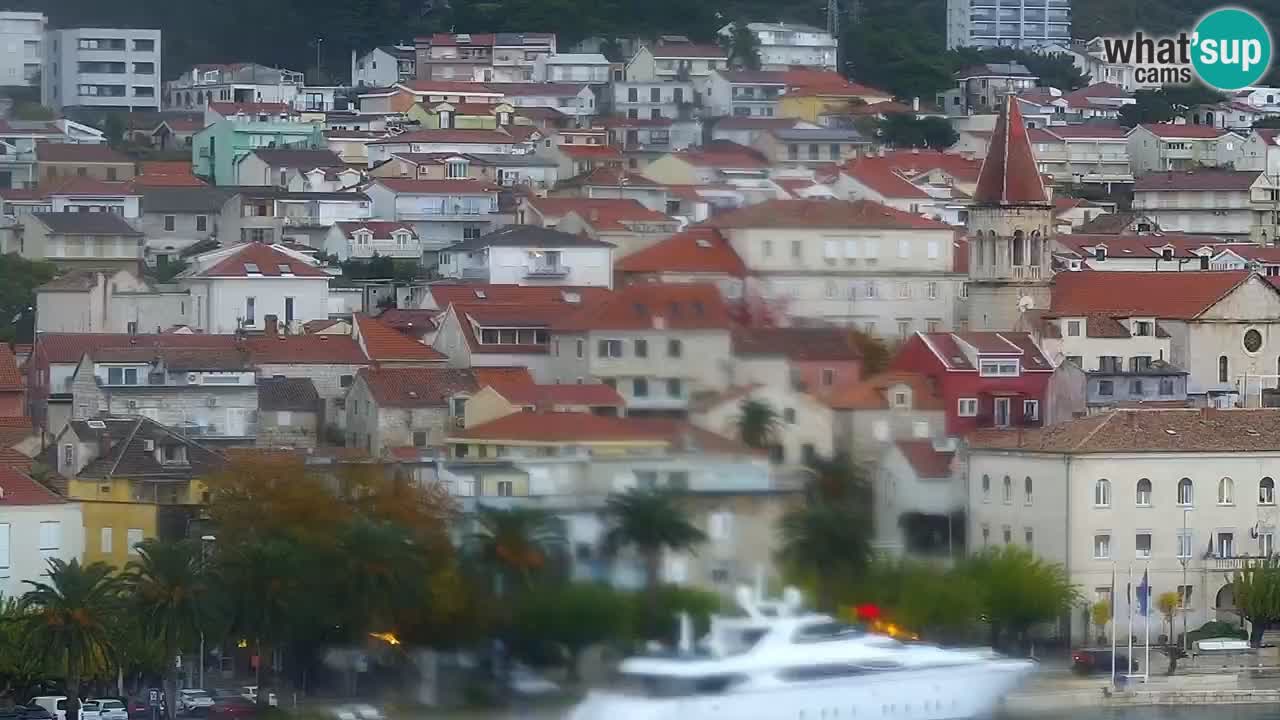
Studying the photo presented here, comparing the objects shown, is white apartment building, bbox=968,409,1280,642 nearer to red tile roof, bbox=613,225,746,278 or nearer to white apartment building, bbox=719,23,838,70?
white apartment building, bbox=719,23,838,70

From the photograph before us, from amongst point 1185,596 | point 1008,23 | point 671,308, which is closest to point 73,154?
point 1185,596

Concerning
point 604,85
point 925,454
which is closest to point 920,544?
point 925,454

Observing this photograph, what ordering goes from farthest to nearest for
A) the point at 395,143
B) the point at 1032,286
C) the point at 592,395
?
the point at 395,143 → the point at 1032,286 → the point at 592,395

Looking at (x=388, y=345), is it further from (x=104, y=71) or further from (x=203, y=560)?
(x=104, y=71)

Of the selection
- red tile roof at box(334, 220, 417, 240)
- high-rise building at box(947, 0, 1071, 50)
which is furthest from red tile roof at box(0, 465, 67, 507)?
high-rise building at box(947, 0, 1071, 50)

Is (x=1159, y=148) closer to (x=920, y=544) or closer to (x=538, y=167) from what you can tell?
(x=538, y=167)

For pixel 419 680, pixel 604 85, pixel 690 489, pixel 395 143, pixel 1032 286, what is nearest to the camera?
pixel 690 489
